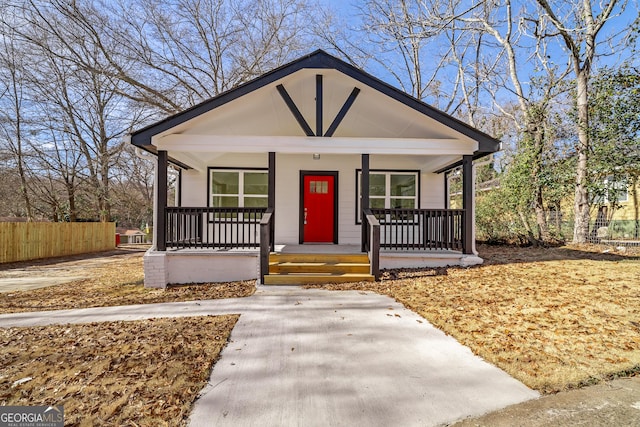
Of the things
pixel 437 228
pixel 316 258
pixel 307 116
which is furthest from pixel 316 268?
pixel 307 116

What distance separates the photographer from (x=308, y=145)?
7598mm

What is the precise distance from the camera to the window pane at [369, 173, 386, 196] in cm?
1007

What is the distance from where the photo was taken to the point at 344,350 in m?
3.44

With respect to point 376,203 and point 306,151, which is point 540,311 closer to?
point 306,151

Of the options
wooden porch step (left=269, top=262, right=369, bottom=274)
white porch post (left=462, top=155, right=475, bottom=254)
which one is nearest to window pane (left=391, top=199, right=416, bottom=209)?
white porch post (left=462, top=155, right=475, bottom=254)

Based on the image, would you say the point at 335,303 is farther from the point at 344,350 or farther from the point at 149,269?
the point at 149,269

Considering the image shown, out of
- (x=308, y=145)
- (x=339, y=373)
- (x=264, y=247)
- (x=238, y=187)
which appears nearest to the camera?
(x=339, y=373)

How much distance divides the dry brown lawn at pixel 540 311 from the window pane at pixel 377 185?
3240 millimetres

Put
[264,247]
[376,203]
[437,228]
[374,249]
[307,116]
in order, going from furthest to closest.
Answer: [376,203] → [307,116] → [437,228] → [374,249] → [264,247]

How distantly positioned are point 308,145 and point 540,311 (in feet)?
17.8

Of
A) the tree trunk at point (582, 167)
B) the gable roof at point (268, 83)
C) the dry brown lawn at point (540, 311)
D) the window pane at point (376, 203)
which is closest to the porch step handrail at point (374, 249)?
the dry brown lawn at point (540, 311)

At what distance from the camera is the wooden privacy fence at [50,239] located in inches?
526

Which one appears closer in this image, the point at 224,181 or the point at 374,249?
the point at 374,249

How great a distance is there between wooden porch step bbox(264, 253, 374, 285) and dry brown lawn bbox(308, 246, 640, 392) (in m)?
0.30
